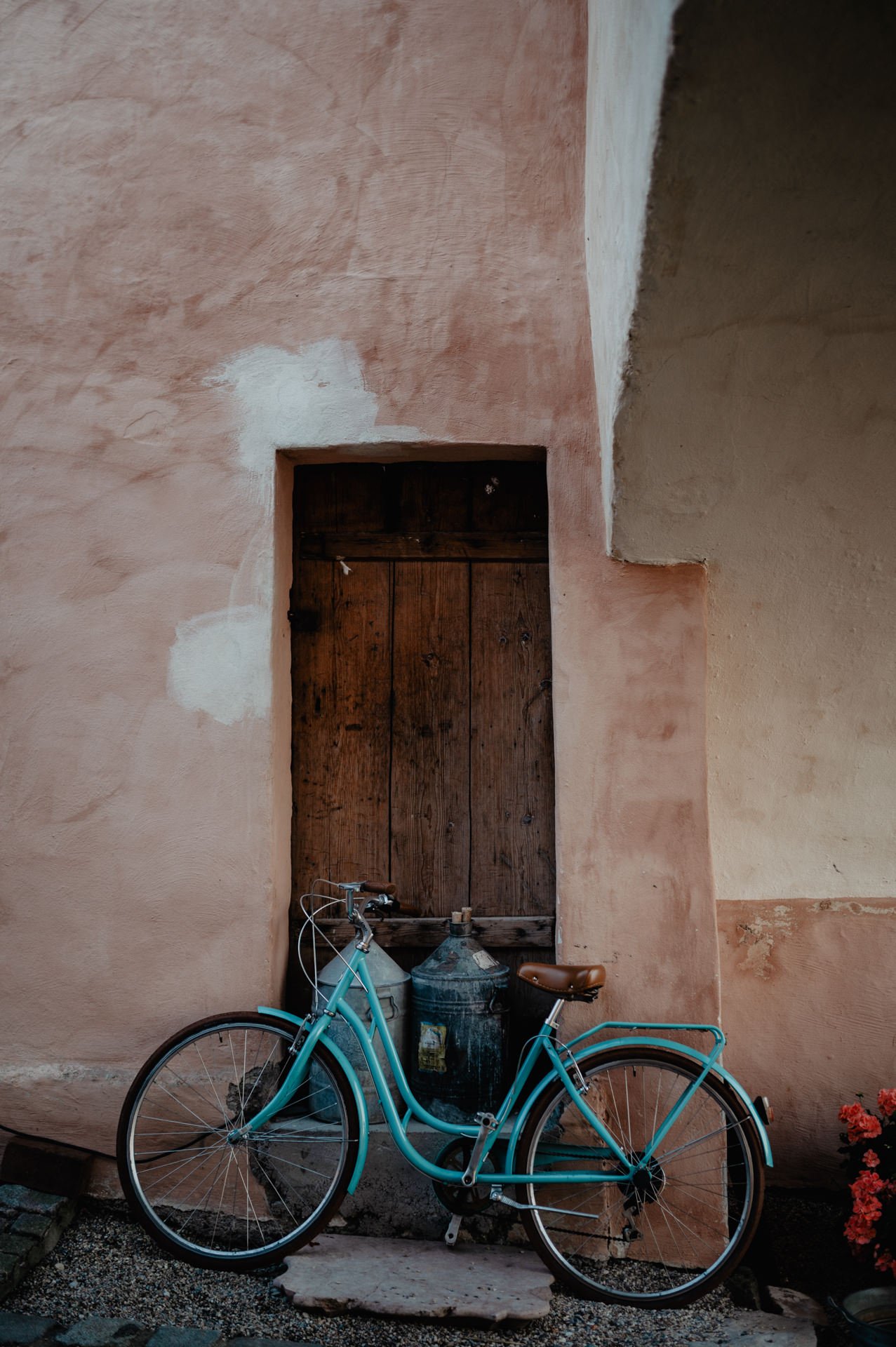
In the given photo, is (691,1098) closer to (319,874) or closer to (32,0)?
(319,874)

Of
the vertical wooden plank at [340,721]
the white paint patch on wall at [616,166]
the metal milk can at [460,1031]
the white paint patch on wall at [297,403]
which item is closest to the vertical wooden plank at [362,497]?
the vertical wooden plank at [340,721]

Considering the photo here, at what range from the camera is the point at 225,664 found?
11.3ft

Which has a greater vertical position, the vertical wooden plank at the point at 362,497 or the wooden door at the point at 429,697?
the vertical wooden plank at the point at 362,497

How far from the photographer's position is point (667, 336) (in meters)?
2.58

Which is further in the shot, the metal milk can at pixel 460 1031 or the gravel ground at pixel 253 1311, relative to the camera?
the metal milk can at pixel 460 1031

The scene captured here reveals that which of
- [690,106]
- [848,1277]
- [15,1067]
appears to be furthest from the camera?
[15,1067]

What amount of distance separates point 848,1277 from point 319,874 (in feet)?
7.13

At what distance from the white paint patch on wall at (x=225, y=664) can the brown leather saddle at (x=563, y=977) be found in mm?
1263

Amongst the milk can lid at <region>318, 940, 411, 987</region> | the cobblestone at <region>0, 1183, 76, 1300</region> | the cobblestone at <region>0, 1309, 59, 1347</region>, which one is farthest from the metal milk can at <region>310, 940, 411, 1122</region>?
the cobblestone at <region>0, 1309, 59, 1347</region>

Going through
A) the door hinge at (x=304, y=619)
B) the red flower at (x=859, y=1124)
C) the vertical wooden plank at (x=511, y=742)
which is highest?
the door hinge at (x=304, y=619)

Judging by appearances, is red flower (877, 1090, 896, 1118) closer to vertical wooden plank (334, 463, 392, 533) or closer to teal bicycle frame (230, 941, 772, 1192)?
teal bicycle frame (230, 941, 772, 1192)

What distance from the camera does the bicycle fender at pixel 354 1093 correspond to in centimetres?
295

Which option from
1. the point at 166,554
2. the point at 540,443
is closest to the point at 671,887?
the point at 540,443

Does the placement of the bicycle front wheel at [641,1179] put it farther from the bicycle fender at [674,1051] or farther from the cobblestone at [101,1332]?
the cobblestone at [101,1332]
